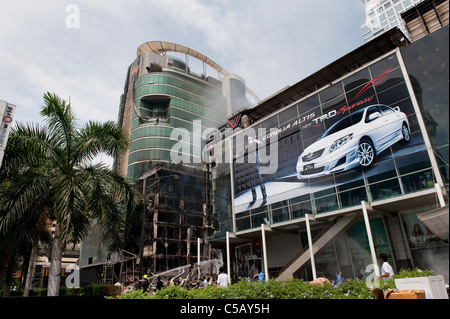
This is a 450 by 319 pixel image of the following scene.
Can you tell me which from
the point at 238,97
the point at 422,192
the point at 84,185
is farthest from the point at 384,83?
the point at 238,97

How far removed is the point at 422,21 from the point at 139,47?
187ft

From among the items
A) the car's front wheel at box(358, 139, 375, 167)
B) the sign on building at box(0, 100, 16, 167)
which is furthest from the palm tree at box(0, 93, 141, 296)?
the car's front wheel at box(358, 139, 375, 167)

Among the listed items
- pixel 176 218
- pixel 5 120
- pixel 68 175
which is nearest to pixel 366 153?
pixel 68 175

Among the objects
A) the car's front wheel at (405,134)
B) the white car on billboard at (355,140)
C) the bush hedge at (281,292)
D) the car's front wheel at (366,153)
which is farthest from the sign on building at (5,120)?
the car's front wheel at (405,134)

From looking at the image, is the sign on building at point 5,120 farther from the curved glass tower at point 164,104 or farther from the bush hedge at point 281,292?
the curved glass tower at point 164,104

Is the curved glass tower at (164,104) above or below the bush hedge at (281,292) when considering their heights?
above

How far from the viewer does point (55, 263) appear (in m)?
11.6

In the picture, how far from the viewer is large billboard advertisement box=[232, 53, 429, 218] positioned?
58.2ft

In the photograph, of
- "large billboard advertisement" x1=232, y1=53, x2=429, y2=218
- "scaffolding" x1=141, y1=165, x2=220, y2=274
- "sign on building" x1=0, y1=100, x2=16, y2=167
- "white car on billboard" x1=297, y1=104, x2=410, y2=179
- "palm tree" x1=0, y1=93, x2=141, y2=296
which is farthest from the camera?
"scaffolding" x1=141, y1=165, x2=220, y2=274

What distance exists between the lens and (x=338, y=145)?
20.4 metres

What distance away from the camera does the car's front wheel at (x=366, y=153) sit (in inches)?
731

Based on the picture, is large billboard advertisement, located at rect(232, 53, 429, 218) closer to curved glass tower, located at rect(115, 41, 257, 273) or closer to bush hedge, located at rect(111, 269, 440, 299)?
curved glass tower, located at rect(115, 41, 257, 273)

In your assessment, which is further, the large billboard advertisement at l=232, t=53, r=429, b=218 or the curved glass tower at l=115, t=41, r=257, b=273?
the curved glass tower at l=115, t=41, r=257, b=273
